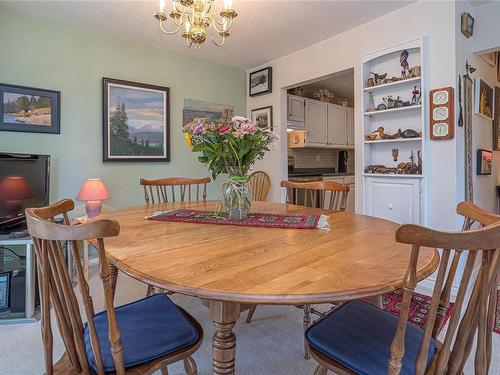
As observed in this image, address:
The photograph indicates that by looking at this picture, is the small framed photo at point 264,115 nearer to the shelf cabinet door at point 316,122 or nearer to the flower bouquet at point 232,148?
the shelf cabinet door at point 316,122

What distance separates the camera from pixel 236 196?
1651mm

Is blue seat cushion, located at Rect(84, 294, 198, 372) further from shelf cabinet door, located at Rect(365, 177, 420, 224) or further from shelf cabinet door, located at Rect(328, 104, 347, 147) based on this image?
shelf cabinet door, located at Rect(328, 104, 347, 147)

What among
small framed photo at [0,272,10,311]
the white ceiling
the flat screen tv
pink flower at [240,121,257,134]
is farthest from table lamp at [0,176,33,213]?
pink flower at [240,121,257,134]

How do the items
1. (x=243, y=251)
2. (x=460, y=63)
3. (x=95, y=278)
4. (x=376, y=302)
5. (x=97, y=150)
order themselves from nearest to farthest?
(x=243, y=251)
(x=376, y=302)
(x=460, y=63)
(x=95, y=278)
(x=97, y=150)

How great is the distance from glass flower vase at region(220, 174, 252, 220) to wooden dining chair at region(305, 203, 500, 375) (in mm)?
712

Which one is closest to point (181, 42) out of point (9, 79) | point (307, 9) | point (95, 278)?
point (307, 9)

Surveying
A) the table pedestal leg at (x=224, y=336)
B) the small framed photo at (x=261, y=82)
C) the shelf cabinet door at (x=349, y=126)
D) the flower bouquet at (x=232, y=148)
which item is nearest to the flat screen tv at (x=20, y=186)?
the flower bouquet at (x=232, y=148)

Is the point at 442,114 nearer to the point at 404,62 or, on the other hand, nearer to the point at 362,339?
the point at 404,62

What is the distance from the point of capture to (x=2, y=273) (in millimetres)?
2150

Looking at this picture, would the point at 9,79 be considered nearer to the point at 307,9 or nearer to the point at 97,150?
the point at 97,150

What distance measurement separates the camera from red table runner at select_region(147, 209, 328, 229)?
1.49 metres

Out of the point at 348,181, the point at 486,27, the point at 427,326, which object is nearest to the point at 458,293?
the point at 427,326

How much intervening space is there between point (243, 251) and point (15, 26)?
3.22 meters

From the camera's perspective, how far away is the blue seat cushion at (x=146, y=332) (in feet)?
3.07
